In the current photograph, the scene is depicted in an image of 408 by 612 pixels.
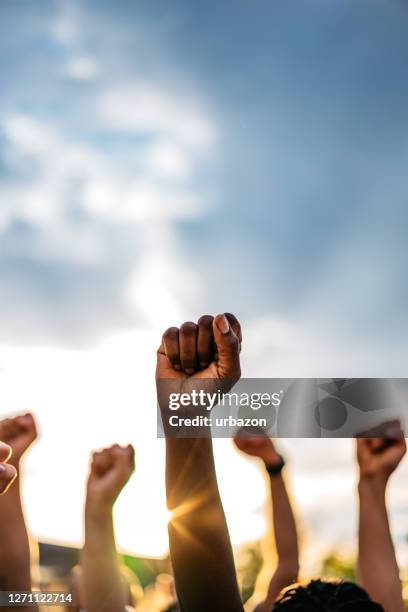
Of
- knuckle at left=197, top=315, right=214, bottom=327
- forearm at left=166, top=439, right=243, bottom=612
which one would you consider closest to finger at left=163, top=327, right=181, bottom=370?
knuckle at left=197, top=315, right=214, bottom=327

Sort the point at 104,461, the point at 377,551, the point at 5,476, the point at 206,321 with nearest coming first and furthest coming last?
the point at 5,476 → the point at 206,321 → the point at 377,551 → the point at 104,461

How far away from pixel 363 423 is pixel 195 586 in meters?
1.36

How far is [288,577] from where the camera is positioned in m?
3.25

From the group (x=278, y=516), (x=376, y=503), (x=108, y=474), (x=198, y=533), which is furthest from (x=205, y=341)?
(x=278, y=516)

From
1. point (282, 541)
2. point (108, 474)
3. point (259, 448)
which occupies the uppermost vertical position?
point (259, 448)

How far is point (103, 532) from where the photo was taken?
9.70 feet

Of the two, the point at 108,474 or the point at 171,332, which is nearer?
the point at 171,332

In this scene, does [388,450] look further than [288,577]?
No

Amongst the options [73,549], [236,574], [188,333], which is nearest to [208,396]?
[188,333]

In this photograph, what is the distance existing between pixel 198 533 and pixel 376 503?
39.3 inches

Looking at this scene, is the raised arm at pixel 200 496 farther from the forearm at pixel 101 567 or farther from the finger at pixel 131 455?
the finger at pixel 131 455

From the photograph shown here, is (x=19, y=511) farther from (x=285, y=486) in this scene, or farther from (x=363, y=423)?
(x=363, y=423)

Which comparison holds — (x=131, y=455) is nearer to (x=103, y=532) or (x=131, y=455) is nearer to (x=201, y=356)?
(x=103, y=532)

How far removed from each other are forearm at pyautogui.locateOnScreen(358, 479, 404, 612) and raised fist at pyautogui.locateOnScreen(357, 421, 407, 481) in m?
0.04
